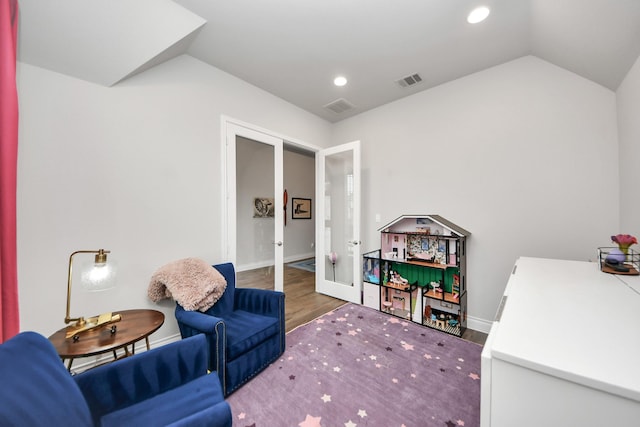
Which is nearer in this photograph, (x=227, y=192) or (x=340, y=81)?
(x=227, y=192)

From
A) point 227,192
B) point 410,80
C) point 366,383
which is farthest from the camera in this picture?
point 410,80

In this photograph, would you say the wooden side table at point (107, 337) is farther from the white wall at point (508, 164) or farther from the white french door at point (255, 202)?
the white wall at point (508, 164)

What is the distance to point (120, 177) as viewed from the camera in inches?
77.3

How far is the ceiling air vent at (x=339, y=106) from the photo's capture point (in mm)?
3346

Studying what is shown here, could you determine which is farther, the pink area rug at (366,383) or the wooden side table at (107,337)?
the pink area rug at (366,383)

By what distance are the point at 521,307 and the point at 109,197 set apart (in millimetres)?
2792

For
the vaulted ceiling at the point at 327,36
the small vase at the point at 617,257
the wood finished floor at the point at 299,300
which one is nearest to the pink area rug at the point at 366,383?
the wood finished floor at the point at 299,300

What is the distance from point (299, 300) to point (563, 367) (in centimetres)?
314

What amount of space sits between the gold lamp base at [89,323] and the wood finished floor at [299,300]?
1.22 metres

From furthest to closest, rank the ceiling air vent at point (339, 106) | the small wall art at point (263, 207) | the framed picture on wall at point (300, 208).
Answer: the framed picture on wall at point (300, 208) < the ceiling air vent at point (339, 106) < the small wall art at point (263, 207)

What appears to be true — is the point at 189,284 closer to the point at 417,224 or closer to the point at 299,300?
the point at 299,300

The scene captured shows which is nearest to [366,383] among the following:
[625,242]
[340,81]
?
[625,242]

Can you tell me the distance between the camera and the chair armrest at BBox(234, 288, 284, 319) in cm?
207

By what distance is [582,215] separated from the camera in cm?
214
